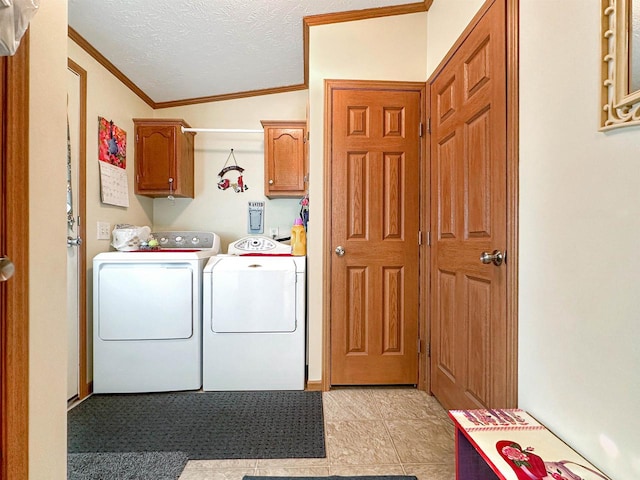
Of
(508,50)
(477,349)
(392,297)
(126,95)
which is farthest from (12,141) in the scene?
(126,95)

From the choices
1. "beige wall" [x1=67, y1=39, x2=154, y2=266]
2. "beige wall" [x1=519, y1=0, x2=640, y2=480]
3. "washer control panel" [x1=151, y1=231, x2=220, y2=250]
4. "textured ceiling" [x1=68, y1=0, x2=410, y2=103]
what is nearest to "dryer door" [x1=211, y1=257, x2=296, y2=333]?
"washer control panel" [x1=151, y1=231, x2=220, y2=250]

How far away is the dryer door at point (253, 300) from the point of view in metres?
2.26

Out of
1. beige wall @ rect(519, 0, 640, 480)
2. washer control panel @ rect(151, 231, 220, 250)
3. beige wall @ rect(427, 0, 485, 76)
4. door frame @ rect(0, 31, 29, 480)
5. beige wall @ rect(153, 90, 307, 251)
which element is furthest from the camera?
beige wall @ rect(153, 90, 307, 251)

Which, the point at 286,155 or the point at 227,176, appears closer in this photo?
the point at 286,155

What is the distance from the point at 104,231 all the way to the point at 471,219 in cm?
244

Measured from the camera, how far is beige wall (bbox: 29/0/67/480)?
0.83 metres

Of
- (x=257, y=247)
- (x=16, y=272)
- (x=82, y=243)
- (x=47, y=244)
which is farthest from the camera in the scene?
(x=257, y=247)

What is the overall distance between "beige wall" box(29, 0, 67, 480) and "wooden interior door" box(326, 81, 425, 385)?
1524 millimetres

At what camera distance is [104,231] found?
245cm

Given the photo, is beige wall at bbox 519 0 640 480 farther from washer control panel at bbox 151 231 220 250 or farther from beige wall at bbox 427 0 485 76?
washer control panel at bbox 151 231 220 250

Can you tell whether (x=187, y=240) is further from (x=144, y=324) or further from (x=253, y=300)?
(x=253, y=300)

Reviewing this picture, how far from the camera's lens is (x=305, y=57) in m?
2.63

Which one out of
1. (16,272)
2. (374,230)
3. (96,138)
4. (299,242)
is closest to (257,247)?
(299,242)

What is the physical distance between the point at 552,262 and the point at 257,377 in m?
1.87
